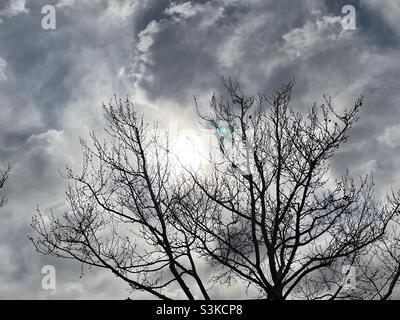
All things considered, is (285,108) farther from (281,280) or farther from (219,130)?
(281,280)

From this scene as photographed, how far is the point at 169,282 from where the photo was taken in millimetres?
11141

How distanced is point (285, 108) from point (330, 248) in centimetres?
447
